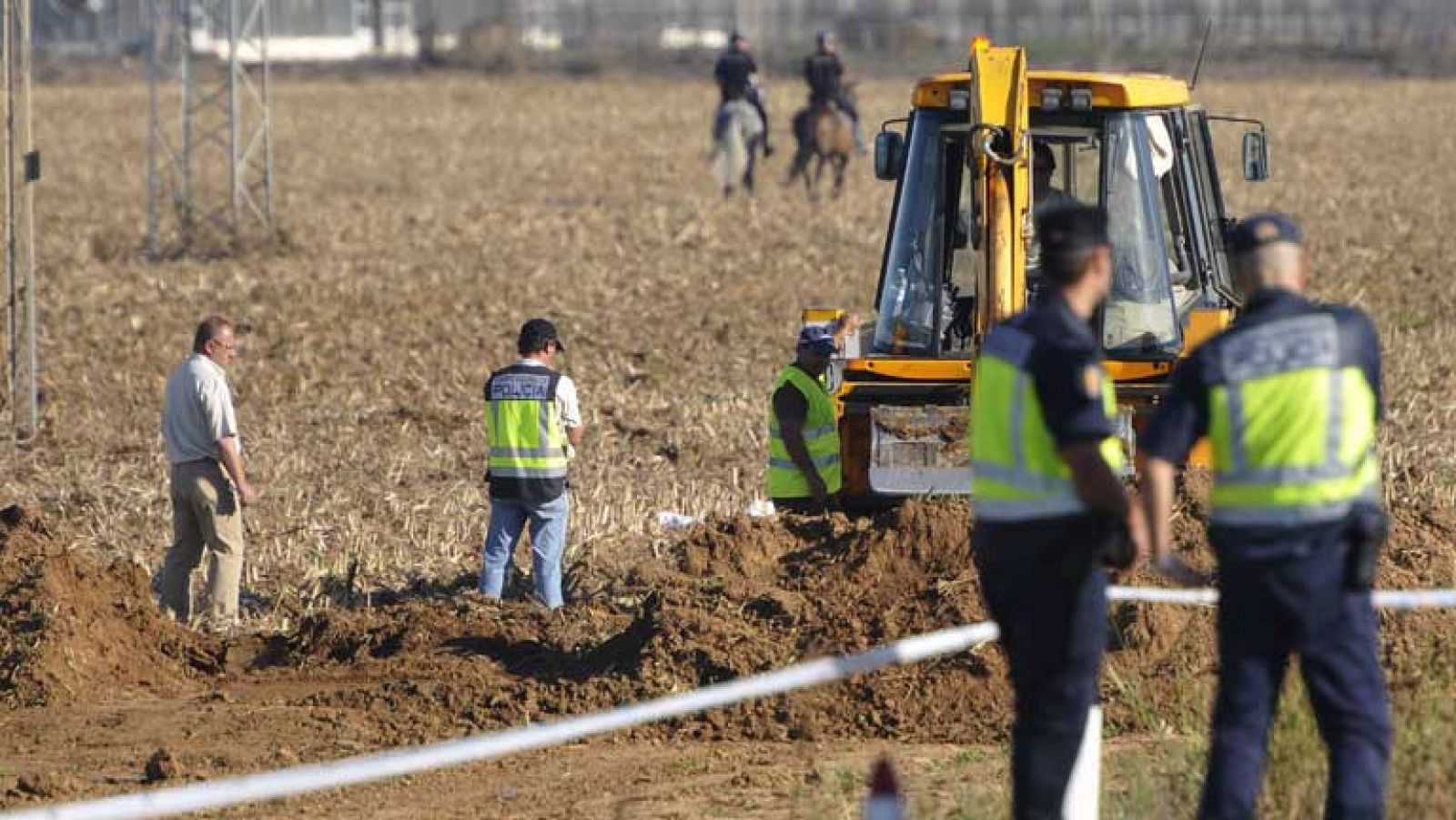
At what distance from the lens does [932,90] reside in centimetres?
1116

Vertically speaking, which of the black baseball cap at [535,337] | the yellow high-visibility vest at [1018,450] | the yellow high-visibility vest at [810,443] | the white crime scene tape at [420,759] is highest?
the yellow high-visibility vest at [1018,450]

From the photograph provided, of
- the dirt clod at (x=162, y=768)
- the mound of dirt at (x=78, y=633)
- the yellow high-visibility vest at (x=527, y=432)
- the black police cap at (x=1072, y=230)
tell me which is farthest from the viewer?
the yellow high-visibility vest at (x=527, y=432)

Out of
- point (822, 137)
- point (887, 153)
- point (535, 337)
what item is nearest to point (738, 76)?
point (822, 137)

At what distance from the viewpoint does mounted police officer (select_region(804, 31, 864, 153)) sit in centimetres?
2859

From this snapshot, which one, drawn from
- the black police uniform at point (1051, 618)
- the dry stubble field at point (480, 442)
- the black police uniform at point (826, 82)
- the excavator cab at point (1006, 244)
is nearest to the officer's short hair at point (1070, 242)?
the black police uniform at point (1051, 618)

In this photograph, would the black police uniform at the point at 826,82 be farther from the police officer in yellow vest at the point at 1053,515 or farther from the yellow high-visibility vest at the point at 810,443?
the police officer in yellow vest at the point at 1053,515

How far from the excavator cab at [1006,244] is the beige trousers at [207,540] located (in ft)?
9.31

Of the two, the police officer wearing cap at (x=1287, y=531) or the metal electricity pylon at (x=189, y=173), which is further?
the metal electricity pylon at (x=189, y=173)

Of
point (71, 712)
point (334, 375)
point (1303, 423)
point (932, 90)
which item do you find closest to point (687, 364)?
point (334, 375)

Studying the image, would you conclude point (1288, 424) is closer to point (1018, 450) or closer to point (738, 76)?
point (1018, 450)

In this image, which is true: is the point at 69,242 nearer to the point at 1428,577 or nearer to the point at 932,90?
the point at 932,90

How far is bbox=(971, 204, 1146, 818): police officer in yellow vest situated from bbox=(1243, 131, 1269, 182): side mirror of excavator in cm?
594

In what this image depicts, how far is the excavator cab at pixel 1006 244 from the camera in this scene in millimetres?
9953

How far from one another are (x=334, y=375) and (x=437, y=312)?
9.11 feet
